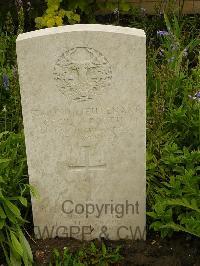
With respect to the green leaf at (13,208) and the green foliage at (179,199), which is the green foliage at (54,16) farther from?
the green leaf at (13,208)

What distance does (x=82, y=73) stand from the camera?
2.71 metres

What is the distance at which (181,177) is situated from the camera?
9.70 feet

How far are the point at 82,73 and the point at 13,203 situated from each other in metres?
0.82

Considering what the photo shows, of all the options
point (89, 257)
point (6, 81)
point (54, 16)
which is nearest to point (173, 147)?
point (89, 257)

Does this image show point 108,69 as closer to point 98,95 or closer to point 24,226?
point 98,95

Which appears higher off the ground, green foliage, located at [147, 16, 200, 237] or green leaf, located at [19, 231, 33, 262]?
green foliage, located at [147, 16, 200, 237]

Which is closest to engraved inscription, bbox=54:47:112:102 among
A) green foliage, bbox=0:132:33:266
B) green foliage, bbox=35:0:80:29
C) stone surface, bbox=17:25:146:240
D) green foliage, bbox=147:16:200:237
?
stone surface, bbox=17:25:146:240

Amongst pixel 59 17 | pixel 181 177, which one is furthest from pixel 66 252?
pixel 59 17

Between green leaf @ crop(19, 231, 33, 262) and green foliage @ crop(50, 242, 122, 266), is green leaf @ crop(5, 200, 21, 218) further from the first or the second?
green foliage @ crop(50, 242, 122, 266)

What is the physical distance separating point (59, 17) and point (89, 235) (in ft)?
6.80

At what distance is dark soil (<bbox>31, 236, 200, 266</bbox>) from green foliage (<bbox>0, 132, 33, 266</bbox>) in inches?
5.0

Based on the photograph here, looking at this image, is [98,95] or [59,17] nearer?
[98,95]

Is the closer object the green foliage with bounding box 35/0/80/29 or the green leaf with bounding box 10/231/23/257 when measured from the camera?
the green leaf with bounding box 10/231/23/257

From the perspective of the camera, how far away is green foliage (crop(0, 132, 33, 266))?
9.34 ft
